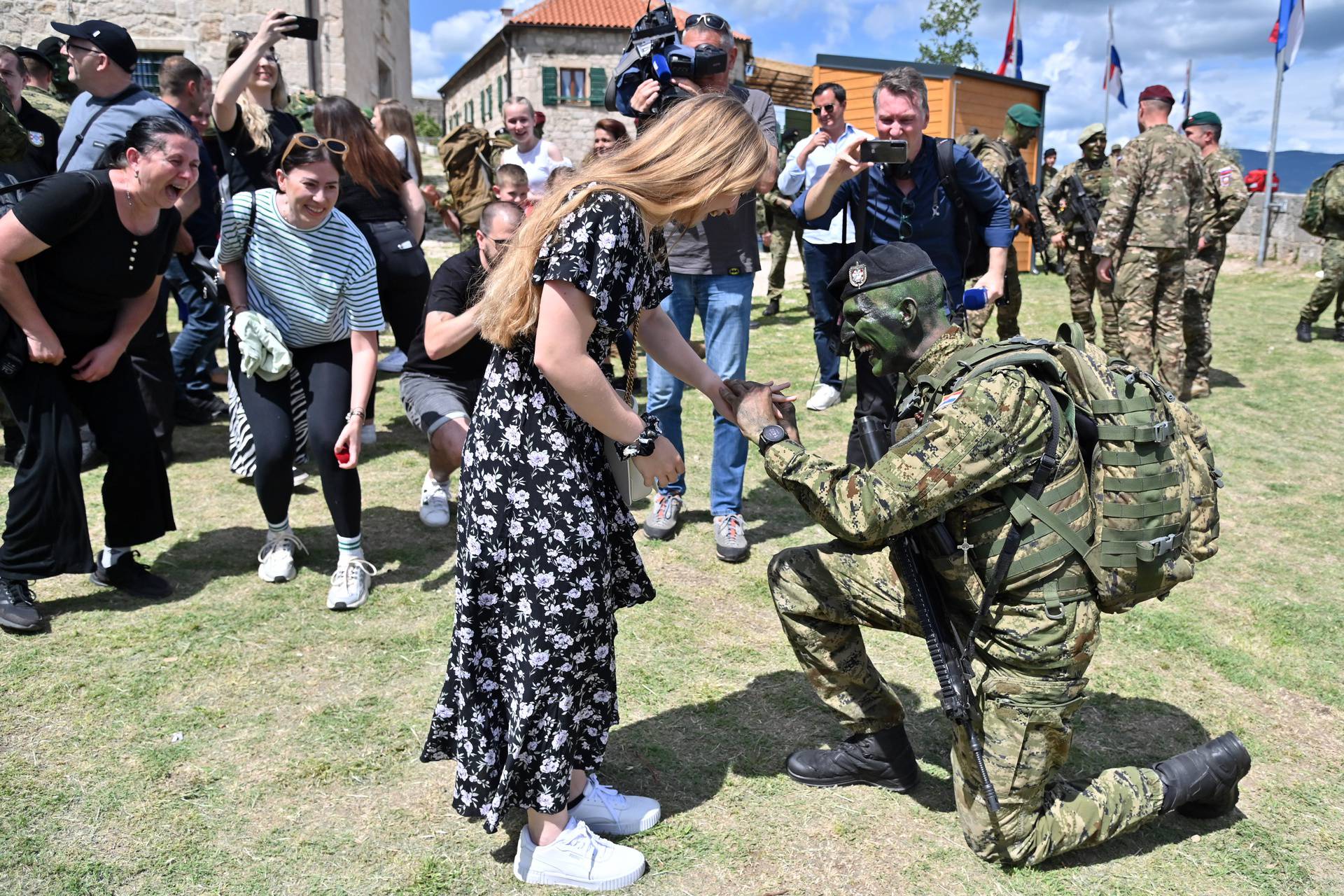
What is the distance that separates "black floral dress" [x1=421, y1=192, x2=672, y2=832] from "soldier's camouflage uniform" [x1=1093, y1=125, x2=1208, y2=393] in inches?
251

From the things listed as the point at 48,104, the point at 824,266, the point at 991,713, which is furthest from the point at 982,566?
the point at 48,104

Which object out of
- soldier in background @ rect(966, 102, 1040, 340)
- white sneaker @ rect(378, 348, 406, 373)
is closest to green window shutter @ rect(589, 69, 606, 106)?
soldier in background @ rect(966, 102, 1040, 340)

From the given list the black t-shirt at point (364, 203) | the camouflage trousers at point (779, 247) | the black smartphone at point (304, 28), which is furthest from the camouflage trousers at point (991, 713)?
the camouflage trousers at point (779, 247)

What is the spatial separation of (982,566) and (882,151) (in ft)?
7.53

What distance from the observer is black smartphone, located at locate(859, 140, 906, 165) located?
13.8 ft

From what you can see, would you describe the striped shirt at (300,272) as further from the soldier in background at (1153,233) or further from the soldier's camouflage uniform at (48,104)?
the soldier in background at (1153,233)

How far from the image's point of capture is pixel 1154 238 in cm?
759

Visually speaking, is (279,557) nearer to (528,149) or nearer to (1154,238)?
(528,149)

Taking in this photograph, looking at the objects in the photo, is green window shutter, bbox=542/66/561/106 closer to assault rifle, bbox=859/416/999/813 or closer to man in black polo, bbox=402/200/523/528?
man in black polo, bbox=402/200/523/528

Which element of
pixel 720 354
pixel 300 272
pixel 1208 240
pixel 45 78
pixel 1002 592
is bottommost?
pixel 1002 592

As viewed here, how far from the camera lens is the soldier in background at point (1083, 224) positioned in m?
9.03

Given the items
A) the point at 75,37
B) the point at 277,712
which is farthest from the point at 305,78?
the point at 277,712

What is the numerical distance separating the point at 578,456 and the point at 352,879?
4.28 ft

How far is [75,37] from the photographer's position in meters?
5.13
